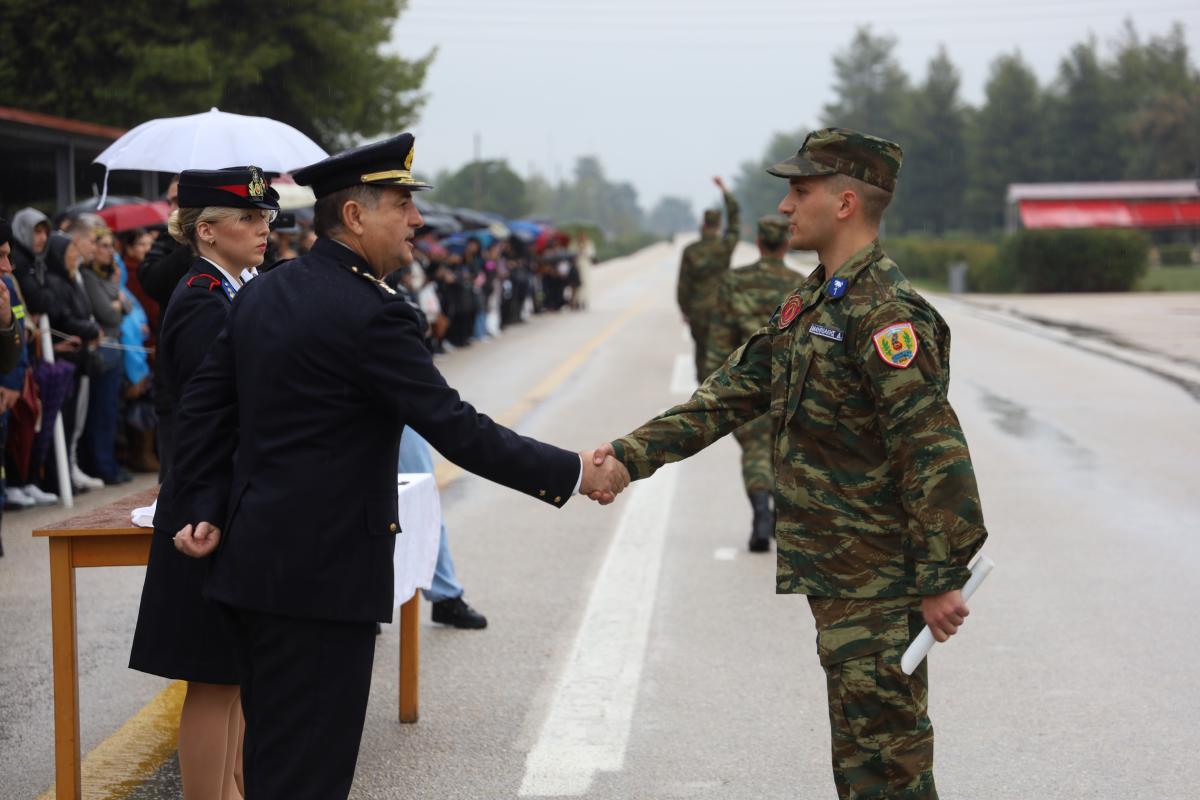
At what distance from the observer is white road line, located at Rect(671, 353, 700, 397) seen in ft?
54.3

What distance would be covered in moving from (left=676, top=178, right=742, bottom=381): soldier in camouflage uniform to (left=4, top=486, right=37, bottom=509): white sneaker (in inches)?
243

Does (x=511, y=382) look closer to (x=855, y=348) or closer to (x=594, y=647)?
(x=594, y=647)

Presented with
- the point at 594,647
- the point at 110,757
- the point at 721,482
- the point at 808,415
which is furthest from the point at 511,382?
the point at 808,415

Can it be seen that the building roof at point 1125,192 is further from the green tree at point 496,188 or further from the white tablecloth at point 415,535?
the white tablecloth at point 415,535

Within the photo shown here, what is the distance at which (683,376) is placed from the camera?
18.3 m

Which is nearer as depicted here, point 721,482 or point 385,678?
point 385,678

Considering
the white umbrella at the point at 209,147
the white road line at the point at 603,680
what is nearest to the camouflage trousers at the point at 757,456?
the white road line at the point at 603,680

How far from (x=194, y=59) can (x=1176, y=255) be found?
46.7 m

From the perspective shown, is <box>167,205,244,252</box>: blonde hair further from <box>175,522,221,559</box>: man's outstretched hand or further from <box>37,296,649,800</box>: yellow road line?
<box>37,296,649,800</box>: yellow road line

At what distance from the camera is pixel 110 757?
4859mm

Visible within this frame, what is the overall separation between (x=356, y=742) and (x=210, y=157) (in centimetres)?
328

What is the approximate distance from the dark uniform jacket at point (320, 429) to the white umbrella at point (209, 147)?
2.67 meters

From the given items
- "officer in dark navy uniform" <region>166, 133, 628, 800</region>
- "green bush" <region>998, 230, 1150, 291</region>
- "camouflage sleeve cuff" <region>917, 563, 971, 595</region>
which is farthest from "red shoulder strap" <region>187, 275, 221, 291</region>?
"green bush" <region>998, 230, 1150, 291</region>

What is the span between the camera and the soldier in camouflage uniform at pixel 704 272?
13.6 meters
